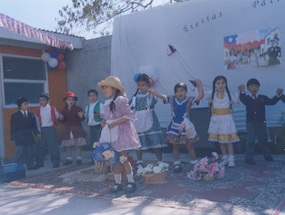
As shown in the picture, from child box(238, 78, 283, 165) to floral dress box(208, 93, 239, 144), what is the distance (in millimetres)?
314

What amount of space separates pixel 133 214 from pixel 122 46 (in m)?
5.27

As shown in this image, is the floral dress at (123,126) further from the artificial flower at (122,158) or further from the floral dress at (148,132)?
the floral dress at (148,132)

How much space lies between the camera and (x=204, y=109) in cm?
768

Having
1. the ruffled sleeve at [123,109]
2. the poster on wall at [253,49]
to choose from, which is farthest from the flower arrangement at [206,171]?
the poster on wall at [253,49]

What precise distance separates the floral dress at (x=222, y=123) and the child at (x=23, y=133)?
3513mm

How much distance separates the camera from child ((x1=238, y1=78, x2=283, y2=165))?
6.68m

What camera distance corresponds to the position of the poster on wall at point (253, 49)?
7242mm

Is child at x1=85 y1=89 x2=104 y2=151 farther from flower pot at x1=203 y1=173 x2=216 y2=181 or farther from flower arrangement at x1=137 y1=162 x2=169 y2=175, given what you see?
flower pot at x1=203 y1=173 x2=216 y2=181

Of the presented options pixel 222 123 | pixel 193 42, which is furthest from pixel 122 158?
pixel 193 42

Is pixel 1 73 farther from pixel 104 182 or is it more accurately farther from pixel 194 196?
pixel 194 196

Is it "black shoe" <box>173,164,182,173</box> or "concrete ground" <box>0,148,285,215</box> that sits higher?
"black shoe" <box>173,164,182,173</box>

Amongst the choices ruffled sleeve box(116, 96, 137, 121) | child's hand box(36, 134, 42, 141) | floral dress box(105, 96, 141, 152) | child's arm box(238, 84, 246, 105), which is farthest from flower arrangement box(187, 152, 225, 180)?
child's hand box(36, 134, 42, 141)

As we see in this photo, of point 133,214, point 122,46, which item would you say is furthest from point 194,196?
point 122,46

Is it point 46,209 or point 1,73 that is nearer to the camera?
point 46,209
